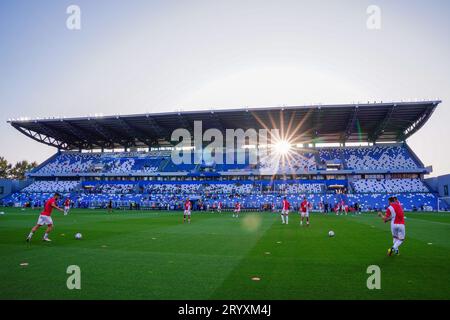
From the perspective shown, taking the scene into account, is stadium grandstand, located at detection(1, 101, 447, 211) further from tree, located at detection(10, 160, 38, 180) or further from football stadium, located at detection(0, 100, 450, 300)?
tree, located at detection(10, 160, 38, 180)

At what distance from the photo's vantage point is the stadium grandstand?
163 feet

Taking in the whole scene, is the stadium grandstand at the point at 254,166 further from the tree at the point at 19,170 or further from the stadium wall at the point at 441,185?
the tree at the point at 19,170

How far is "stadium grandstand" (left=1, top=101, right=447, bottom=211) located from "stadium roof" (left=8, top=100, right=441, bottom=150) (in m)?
0.19

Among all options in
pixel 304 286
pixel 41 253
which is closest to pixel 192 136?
pixel 41 253

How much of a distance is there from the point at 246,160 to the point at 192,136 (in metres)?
12.0

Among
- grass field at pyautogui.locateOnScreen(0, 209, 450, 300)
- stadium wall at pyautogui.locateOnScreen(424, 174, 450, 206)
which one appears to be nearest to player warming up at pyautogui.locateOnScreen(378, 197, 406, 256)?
grass field at pyautogui.locateOnScreen(0, 209, 450, 300)

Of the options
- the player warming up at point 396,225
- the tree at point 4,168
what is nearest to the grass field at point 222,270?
the player warming up at point 396,225

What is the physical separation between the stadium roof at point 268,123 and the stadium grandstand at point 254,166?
19 cm

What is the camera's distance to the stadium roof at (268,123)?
48781 millimetres

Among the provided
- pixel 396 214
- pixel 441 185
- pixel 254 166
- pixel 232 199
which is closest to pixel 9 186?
pixel 232 199

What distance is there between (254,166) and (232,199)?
399 inches

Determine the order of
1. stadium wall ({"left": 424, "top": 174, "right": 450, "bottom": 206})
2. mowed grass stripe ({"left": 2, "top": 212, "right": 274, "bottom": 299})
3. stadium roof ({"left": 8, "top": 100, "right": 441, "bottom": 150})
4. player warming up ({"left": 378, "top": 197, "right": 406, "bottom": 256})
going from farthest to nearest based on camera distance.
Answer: stadium roof ({"left": 8, "top": 100, "right": 441, "bottom": 150}) < stadium wall ({"left": 424, "top": 174, "right": 450, "bottom": 206}) < player warming up ({"left": 378, "top": 197, "right": 406, "bottom": 256}) < mowed grass stripe ({"left": 2, "top": 212, "right": 274, "bottom": 299})

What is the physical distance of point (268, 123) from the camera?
178 ft
